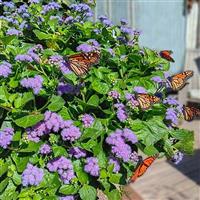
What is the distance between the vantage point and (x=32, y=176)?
60.1 inches

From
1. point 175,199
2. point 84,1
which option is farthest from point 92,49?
point 175,199

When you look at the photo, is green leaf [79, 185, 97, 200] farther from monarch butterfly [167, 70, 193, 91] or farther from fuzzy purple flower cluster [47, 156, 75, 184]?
monarch butterfly [167, 70, 193, 91]

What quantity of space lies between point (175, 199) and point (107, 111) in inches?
107

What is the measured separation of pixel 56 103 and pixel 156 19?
4.35 metres

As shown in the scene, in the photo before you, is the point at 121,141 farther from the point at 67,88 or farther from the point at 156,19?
the point at 156,19

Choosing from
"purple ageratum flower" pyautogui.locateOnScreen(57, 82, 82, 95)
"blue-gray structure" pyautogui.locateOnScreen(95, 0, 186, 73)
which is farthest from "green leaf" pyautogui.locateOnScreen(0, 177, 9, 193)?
"blue-gray structure" pyautogui.locateOnScreen(95, 0, 186, 73)

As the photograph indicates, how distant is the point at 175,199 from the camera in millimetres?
4105

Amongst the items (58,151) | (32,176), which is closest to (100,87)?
(58,151)

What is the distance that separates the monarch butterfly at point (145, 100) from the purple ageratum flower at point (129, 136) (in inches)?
4.0

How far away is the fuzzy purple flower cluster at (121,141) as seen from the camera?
155 centimetres

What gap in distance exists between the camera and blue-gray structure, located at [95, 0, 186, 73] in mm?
5273

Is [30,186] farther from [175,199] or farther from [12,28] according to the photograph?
[175,199]

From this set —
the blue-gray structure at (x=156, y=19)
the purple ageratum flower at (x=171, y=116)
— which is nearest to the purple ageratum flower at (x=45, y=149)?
the purple ageratum flower at (x=171, y=116)

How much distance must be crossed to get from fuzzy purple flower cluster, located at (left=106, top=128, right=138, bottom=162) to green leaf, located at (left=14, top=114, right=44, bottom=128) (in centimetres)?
25
